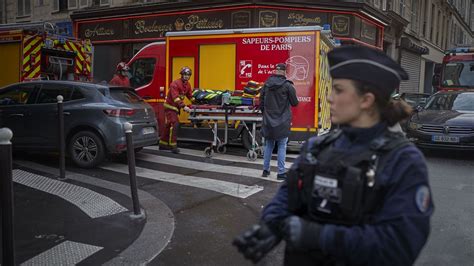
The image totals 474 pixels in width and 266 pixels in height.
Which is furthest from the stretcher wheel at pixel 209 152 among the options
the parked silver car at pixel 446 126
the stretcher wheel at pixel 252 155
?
the parked silver car at pixel 446 126

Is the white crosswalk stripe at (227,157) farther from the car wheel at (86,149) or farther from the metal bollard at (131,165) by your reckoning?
the metal bollard at (131,165)

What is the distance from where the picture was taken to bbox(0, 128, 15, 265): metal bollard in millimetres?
3490

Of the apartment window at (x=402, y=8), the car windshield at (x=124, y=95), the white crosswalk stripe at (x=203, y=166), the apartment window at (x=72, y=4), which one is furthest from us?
the apartment window at (x=402, y=8)

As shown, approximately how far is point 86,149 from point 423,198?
735 cm

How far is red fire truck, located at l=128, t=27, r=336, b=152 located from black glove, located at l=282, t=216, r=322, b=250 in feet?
27.4

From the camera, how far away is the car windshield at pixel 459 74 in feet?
52.7

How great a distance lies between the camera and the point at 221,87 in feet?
36.2

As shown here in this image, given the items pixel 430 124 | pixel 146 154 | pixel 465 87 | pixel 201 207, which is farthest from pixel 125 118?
pixel 465 87

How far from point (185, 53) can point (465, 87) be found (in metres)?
10.2

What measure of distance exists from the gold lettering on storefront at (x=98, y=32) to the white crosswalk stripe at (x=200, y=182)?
12.5 meters

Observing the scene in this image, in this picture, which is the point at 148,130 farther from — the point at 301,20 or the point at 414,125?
the point at 301,20

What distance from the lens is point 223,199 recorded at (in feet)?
20.7

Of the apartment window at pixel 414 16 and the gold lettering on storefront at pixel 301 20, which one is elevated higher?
the apartment window at pixel 414 16

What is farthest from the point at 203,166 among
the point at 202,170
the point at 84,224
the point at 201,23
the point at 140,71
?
the point at 201,23
